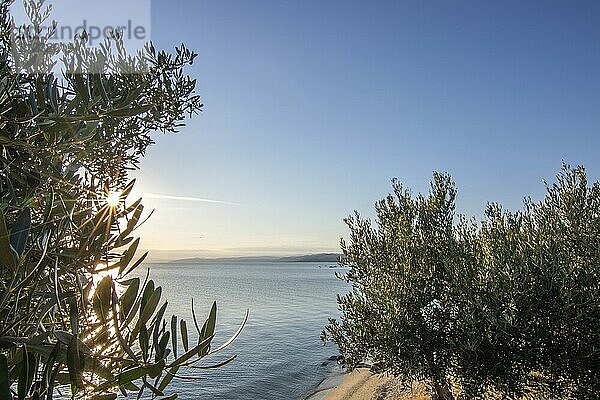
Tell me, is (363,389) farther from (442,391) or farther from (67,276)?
(67,276)

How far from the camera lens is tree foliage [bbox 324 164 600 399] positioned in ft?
37.4

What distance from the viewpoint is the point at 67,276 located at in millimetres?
2201

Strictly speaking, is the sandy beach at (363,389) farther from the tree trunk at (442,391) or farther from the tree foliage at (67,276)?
the tree foliage at (67,276)

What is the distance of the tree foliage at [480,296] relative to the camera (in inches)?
449

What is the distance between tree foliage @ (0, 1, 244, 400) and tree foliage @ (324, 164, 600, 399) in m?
11.2

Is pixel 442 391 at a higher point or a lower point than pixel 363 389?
higher

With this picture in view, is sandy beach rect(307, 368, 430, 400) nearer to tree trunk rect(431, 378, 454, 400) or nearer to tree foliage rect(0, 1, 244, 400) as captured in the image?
tree trunk rect(431, 378, 454, 400)

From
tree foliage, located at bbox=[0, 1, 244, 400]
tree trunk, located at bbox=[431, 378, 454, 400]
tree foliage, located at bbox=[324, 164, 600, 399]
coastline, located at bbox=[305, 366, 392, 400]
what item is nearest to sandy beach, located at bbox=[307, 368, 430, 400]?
coastline, located at bbox=[305, 366, 392, 400]

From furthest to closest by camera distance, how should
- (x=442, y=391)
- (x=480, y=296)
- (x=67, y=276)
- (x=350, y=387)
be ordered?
(x=350, y=387) → (x=442, y=391) → (x=480, y=296) → (x=67, y=276)

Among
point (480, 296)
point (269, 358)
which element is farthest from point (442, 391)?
point (269, 358)

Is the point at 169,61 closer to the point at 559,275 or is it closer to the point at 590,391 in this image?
the point at 559,275

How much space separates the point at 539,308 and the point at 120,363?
1196 cm

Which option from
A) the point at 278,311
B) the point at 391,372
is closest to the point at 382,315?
the point at 391,372

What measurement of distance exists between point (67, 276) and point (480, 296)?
11.3 meters
